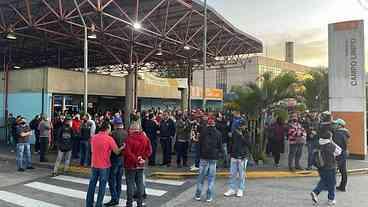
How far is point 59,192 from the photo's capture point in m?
9.47

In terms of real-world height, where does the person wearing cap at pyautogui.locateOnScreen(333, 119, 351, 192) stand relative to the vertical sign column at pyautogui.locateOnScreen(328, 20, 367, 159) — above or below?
Answer: below

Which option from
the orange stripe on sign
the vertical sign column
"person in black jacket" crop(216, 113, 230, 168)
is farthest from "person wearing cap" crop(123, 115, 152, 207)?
the orange stripe on sign

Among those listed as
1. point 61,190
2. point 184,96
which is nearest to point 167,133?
point 61,190

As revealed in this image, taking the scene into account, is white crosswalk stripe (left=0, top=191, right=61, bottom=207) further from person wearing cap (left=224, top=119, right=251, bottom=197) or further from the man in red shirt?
person wearing cap (left=224, top=119, right=251, bottom=197)

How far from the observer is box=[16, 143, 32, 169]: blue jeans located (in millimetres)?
12703

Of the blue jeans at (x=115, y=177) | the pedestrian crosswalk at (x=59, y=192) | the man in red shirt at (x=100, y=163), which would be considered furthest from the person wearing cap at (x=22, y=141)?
the man in red shirt at (x=100, y=163)

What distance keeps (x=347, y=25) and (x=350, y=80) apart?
236 centimetres

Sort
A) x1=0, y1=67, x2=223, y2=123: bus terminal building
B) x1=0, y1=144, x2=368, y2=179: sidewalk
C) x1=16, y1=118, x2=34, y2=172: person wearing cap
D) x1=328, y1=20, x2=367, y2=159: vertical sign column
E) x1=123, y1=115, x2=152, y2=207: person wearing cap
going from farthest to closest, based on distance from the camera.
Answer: x1=0, y1=67, x2=223, y2=123: bus terminal building → x1=328, y1=20, x2=367, y2=159: vertical sign column → x1=16, y1=118, x2=34, y2=172: person wearing cap → x1=0, y1=144, x2=368, y2=179: sidewalk → x1=123, y1=115, x2=152, y2=207: person wearing cap

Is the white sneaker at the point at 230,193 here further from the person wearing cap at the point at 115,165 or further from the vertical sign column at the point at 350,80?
the vertical sign column at the point at 350,80

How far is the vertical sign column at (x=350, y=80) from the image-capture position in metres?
16.0

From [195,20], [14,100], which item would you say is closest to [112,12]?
[195,20]

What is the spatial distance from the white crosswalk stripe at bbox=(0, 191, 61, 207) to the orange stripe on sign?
13777 millimetres

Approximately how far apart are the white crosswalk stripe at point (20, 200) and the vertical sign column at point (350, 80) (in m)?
12.7

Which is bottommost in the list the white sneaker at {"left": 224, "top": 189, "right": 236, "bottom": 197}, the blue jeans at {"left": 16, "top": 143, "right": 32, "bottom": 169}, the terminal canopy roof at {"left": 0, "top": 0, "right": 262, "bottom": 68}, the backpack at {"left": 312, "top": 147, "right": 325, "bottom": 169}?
the white sneaker at {"left": 224, "top": 189, "right": 236, "bottom": 197}
